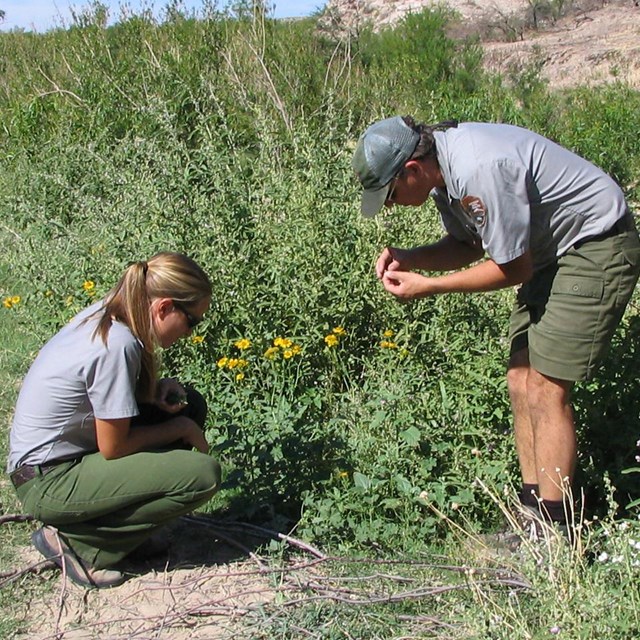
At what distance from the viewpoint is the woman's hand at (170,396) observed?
3715 mm

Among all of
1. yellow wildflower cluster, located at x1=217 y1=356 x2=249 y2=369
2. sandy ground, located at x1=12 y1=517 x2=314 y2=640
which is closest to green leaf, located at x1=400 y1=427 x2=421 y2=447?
sandy ground, located at x1=12 y1=517 x2=314 y2=640

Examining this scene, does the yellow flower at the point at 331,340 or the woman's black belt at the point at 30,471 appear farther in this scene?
the yellow flower at the point at 331,340

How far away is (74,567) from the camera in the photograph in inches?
144

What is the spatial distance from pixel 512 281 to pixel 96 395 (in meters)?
1.52

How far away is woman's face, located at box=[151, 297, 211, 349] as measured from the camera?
137 inches

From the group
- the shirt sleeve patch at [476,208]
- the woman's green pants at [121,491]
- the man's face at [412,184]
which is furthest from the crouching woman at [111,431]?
the shirt sleeve patch at [476,208]

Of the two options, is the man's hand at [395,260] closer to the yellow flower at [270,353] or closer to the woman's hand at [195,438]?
the woman's hand at [195,438]

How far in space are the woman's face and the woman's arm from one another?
32cm

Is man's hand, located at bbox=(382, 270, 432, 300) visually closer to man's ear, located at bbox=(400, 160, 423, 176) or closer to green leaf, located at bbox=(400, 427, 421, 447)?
man's ear, located at bbox=(400, 160, 423, 176)

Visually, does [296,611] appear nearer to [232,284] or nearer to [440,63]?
[232,284]

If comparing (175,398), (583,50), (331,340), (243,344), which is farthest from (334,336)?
(583,50)

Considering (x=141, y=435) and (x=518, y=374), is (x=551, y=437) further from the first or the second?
(x=141, y=435)

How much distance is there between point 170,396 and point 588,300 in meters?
1.64

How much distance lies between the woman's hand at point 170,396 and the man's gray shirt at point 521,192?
128 centimetres
